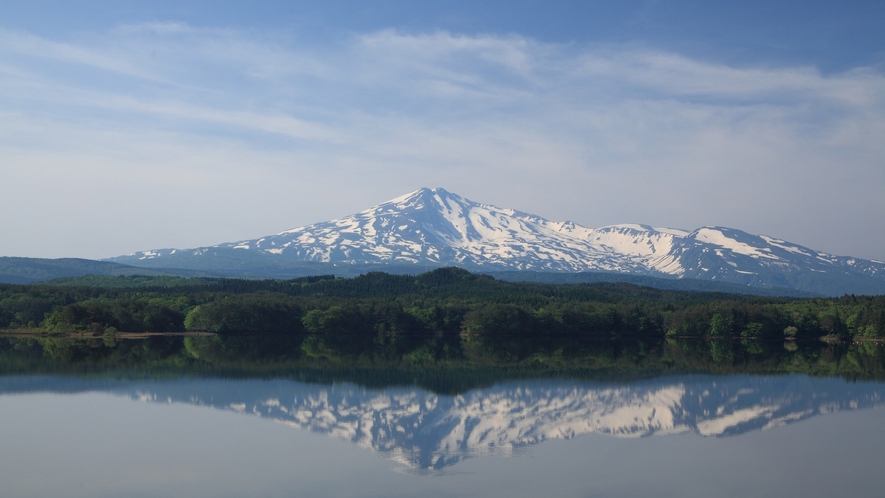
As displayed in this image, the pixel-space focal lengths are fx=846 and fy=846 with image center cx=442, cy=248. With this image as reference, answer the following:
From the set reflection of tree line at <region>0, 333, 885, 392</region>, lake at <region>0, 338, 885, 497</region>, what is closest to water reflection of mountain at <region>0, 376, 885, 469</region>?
lake at <region>0, 338, 885, 497</region>

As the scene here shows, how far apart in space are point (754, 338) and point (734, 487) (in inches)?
2381

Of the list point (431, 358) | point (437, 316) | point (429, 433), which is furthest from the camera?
point (437, 316)

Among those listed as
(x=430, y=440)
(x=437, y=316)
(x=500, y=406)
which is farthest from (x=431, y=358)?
(x=430, y=440)

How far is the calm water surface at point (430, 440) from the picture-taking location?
20.6 metres

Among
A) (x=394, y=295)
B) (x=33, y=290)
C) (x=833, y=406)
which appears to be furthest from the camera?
(x=394, y=295)

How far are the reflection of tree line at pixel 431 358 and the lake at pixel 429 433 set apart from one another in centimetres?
78

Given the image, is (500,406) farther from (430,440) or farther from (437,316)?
(437,316)

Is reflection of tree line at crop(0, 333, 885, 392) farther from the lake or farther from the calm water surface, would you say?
the calm water surface

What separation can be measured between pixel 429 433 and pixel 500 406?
6.31 m

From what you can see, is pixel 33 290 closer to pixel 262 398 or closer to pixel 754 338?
pixel 262 398

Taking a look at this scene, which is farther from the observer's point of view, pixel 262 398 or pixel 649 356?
pixel 649 356

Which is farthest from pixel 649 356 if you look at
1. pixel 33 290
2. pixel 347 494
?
pixel 33 290

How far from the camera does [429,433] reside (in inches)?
1094

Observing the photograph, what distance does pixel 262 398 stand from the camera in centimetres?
3438
